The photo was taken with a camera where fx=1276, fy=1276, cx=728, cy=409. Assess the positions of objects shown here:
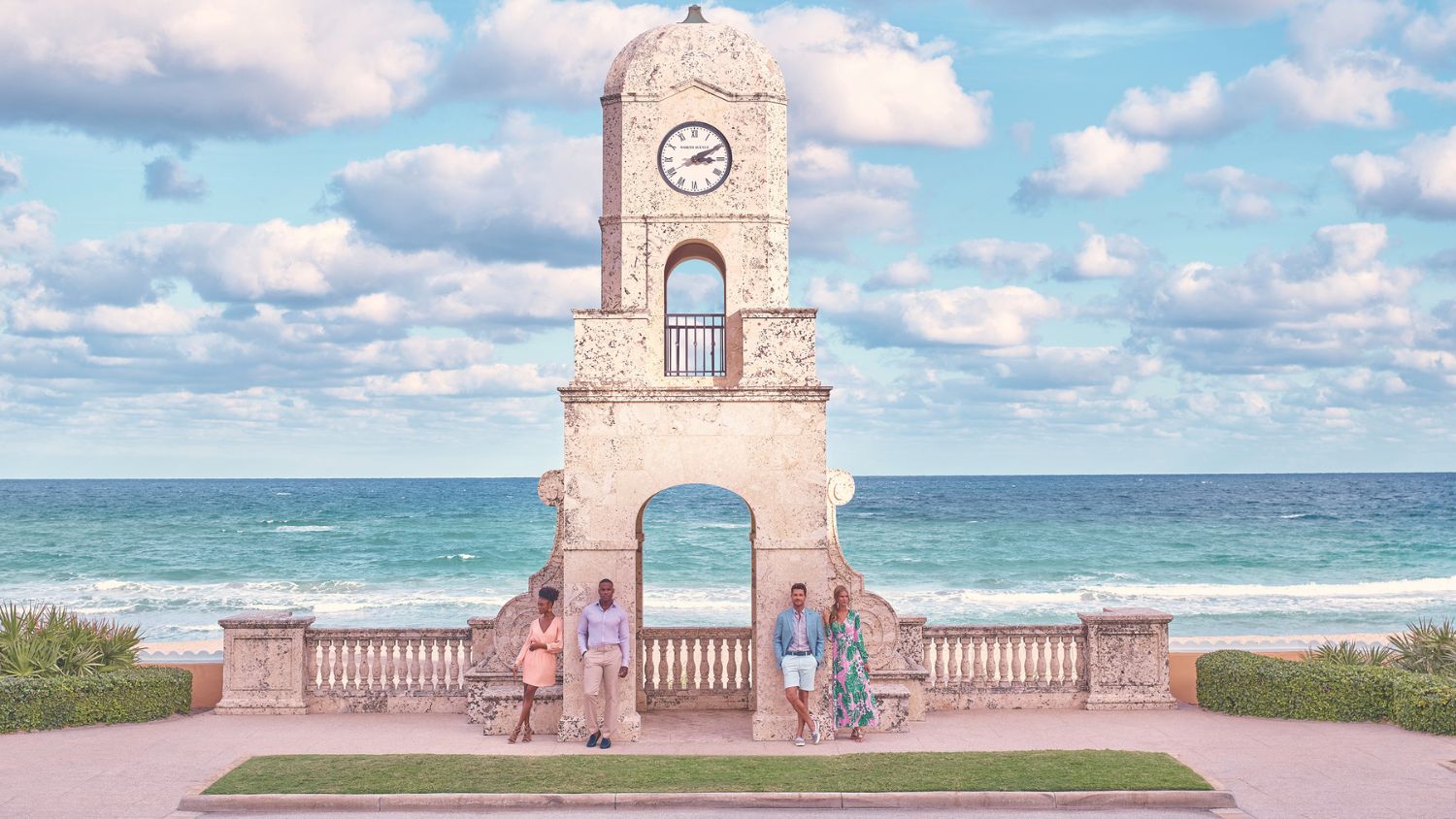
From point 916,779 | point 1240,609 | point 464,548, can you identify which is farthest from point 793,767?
point 464,548

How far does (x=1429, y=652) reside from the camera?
1595cm

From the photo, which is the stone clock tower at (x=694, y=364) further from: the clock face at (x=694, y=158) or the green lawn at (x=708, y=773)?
the green lawn at (x=708, y=773)

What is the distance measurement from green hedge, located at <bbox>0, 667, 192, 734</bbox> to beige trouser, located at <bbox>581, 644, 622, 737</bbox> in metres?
5.56

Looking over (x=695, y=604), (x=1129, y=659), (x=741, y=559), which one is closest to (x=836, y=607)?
(x=1129, y=659)

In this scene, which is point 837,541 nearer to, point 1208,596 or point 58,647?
point 58,647

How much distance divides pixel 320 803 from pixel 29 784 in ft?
9.96

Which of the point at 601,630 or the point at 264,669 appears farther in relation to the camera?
the point at 264,669

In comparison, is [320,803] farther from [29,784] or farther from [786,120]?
[786,120]

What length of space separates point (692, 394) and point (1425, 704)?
29.0 feet

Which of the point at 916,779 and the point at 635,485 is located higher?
the point at 635,485

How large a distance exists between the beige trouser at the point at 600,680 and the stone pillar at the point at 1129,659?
6.15 m

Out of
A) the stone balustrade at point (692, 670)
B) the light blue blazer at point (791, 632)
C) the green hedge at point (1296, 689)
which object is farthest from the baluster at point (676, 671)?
the green hedge at point (1296, 689)

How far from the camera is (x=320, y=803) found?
11.5 meters

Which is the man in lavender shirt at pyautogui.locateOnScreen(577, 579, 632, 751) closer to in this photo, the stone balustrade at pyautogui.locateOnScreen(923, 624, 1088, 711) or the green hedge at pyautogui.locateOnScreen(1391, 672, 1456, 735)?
the stone balustrade at pyautogui.locateOnScreen(923, 624, 1088, 711)
